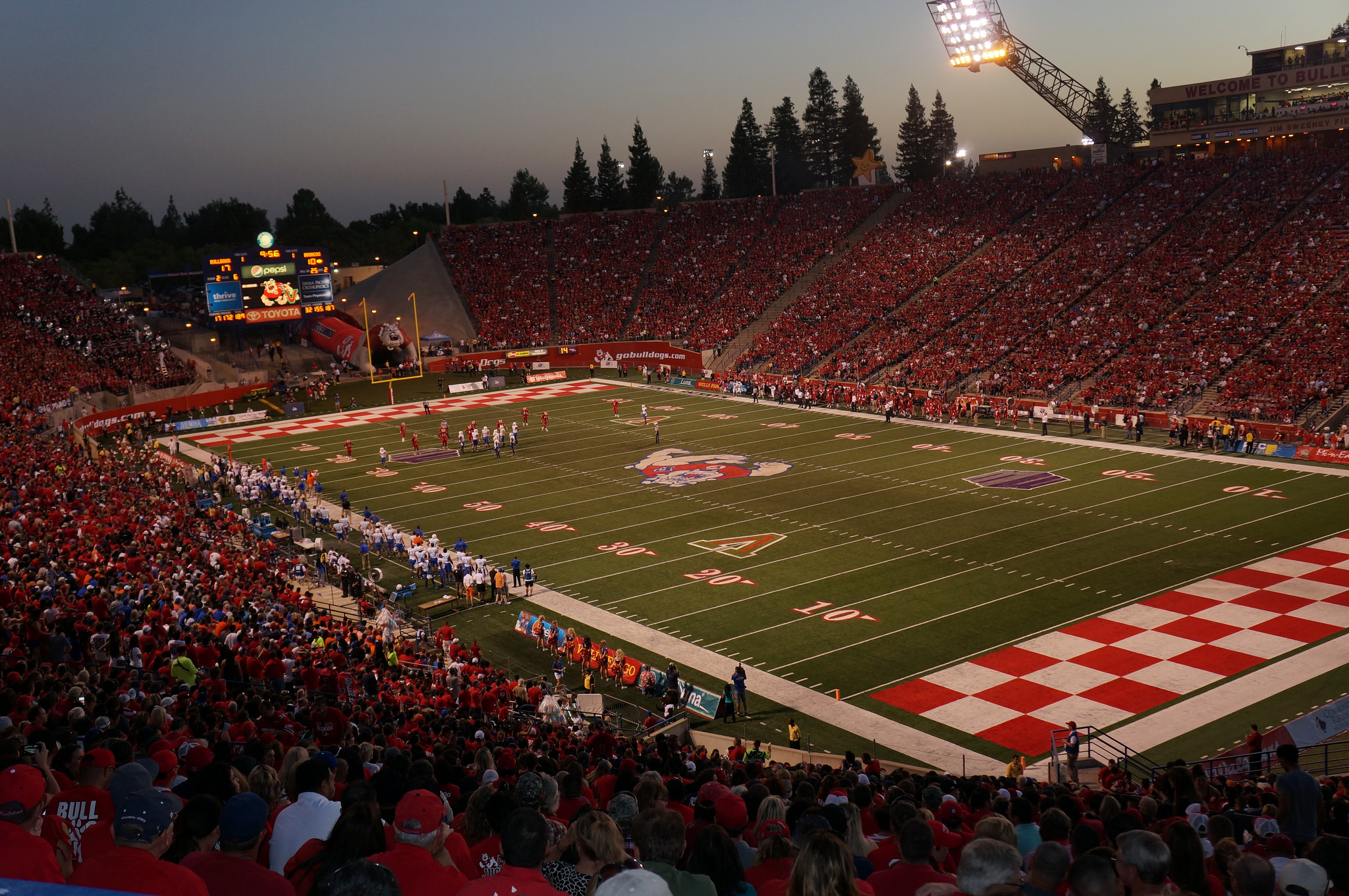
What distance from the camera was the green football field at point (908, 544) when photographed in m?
20.1

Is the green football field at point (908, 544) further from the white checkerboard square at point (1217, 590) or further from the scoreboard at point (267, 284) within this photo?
the scoreboard at point (267, 284)

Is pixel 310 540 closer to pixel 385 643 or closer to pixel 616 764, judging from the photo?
pixel 385 643

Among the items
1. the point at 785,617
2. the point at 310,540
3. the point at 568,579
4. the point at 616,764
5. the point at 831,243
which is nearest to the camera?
the point at 616,764

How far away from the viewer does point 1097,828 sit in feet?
23.0

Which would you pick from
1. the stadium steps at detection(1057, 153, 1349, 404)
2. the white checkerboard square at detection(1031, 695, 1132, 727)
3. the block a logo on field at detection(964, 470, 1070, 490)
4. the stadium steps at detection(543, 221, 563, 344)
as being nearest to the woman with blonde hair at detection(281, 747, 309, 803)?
the white checkerboard square at detection(1031, 695, 1132, 727)

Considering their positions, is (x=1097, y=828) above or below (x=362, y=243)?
below

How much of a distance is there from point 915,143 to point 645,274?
4357cm

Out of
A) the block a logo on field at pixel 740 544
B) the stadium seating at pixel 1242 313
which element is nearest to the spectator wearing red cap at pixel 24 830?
the block a logo on field at pixel 740 544

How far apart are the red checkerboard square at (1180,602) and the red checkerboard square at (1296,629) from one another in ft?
4.19

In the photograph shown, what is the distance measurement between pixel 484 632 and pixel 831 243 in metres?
53.9

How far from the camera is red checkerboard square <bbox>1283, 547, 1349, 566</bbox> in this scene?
25.1m

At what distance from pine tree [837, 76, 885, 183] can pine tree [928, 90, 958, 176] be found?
239 inches

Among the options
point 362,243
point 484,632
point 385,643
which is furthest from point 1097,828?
point 362,243

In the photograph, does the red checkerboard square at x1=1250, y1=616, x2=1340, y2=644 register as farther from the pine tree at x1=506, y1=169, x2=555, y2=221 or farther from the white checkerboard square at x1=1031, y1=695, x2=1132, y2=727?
the pine tree at x1=506, y1=169, x2=555, y2=221
